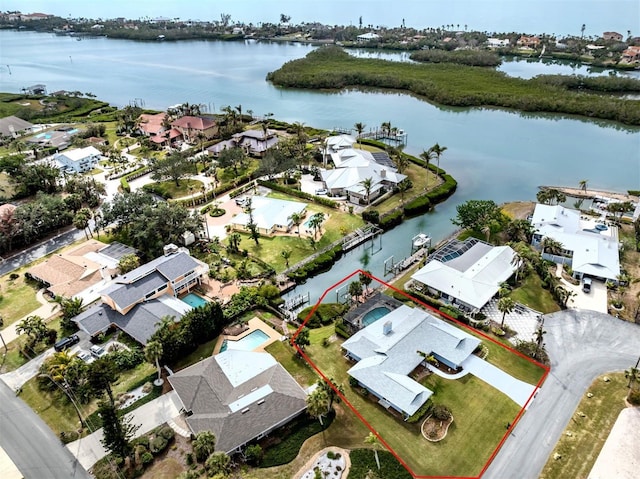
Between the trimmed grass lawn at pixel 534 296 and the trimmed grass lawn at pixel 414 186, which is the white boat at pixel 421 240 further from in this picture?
the trimmed grass lawn at pixel 534 296

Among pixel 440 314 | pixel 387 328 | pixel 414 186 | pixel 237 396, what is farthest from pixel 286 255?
pixel 414 186

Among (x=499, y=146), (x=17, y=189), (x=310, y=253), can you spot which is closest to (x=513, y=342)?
(x=310, y=253)

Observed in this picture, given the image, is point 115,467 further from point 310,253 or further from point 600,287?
point 600,287

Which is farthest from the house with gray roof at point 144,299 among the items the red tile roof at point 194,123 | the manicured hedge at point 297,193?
the red tile roof at point 194,123

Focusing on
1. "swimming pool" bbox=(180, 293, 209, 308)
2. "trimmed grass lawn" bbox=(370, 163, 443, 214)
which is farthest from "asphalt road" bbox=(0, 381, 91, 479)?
"trimmed grass lawn" bbox=(370, 163, 443, 214)

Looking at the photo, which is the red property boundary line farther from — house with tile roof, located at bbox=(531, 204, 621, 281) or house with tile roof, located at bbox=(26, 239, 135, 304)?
house with tile roof, located at bbox=(26, 239, 135, 304)

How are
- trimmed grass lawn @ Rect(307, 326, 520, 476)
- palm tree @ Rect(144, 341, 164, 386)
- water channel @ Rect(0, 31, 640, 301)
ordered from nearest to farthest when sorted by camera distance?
trimmed grass lawn @ Rect(307, 326, 520, 476) < palm tree @ Rect(144, 341, 164, 386) < water channel @ Rect(0, 31, 640, 301)

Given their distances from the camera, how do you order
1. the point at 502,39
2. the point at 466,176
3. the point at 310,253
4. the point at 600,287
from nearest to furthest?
the point at 600,287, the point at 310,253, the point at 466,176, the point at 502,39
